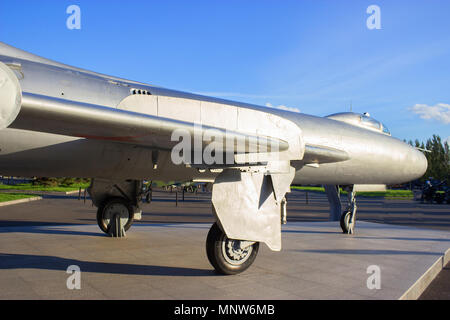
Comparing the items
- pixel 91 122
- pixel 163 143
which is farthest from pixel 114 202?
pixel 91 122

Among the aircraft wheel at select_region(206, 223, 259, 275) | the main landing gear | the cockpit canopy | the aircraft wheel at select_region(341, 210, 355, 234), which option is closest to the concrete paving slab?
the aircraft wheel at select_region(206, 223, 259, 275)

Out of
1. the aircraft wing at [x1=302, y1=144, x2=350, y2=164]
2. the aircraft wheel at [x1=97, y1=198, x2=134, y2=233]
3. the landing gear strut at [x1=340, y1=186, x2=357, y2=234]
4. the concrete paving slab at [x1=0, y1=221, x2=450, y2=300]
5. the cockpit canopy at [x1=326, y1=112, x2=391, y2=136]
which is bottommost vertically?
the concrete paving slab at [x1=0, y1=221, x2=450, y2=300]

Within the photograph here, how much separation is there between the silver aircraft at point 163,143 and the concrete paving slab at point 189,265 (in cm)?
77

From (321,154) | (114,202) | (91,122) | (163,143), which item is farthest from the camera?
(114,202)

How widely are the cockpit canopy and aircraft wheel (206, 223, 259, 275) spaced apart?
17.3 ft

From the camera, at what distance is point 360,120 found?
991cm

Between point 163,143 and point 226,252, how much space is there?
2236 millimetres

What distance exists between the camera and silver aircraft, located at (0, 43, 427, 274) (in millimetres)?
4238

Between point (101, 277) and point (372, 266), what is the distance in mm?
5316

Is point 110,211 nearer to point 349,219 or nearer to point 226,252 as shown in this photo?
point 226,252

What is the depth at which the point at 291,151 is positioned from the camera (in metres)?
6.60

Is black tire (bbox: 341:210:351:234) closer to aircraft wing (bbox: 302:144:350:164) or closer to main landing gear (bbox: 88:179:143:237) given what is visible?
aircraft wing (bbox: 302:144:350:164)
